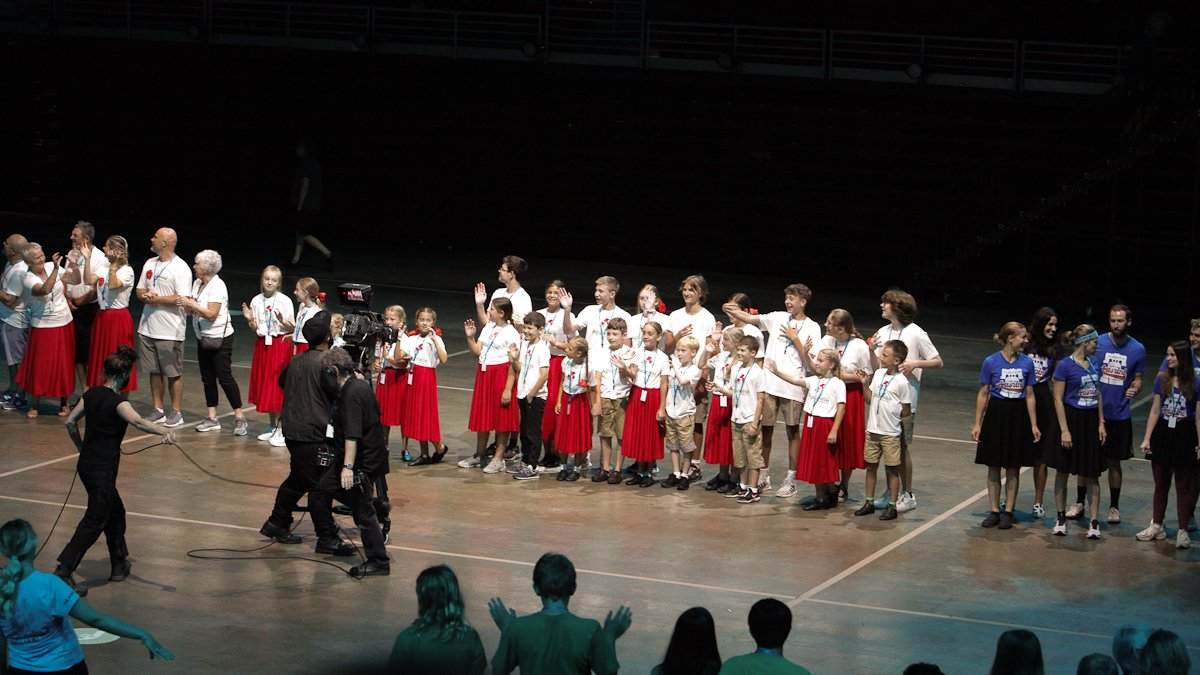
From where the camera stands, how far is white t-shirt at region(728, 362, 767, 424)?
12859mm

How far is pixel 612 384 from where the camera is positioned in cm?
1341

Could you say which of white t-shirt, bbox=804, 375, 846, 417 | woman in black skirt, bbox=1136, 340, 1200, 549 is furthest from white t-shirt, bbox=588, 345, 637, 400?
woman in black skirt, bbox=1136, 340, 1200, 549

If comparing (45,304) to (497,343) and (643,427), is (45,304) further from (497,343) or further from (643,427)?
(643,427)

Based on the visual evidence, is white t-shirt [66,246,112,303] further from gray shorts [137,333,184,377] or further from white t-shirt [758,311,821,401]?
white t-shirt [758,311,821,401]

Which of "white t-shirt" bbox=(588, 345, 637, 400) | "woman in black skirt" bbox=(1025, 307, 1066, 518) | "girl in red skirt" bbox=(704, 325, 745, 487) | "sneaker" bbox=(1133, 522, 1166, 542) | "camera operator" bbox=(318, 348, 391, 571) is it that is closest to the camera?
"camera operator" bbox=(318, 348, 391, 571)

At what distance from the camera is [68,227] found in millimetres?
30938

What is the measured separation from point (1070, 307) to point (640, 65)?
8.82 meters

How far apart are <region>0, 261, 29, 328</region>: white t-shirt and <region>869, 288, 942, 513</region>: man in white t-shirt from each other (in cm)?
856

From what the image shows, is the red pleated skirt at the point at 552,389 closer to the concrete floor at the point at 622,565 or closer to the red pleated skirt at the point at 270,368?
the concrete floor at the point at 622,565

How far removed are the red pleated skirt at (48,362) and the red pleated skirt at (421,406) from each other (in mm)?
4010

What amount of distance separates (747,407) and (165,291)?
6008 mm

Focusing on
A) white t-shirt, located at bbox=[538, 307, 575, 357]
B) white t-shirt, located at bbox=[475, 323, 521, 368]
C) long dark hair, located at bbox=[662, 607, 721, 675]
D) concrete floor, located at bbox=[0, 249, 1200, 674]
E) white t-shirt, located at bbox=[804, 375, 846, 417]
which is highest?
white t-shirt, located at bbox=[538, 307, 575, 357]

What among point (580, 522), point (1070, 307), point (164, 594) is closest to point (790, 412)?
point (580, 522)

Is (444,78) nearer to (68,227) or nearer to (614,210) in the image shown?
(614,210)
